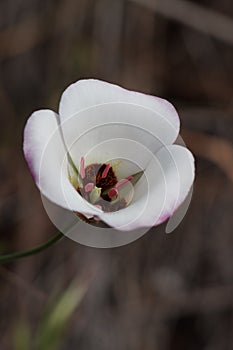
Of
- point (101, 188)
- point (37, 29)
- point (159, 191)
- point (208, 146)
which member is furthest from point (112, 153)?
point (37, 29)

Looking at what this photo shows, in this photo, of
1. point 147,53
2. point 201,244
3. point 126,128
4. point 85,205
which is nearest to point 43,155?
point 85,205

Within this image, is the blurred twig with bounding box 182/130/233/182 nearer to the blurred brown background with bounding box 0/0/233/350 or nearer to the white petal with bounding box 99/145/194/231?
the blurred brown background with bounding box 0/0/233/350

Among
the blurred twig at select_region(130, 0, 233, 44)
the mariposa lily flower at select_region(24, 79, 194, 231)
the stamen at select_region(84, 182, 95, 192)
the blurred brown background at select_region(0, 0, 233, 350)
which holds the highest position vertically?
the mariposa lily flower at select_region(24, 79, 194, 231)

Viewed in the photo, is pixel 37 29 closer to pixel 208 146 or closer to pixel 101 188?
pixel 208 146

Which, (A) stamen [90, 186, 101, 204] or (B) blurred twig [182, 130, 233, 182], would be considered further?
(B) blurred twig [182, 130, 233, 182]

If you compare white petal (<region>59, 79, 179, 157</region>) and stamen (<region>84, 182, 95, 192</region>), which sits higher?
white petal (<region>59, 79, 179, 157</region>)

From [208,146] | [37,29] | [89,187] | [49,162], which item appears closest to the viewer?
[49,162]

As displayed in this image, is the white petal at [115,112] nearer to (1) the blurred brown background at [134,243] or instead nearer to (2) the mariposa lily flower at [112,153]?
(2) the mariposa lily flower at [112,153]

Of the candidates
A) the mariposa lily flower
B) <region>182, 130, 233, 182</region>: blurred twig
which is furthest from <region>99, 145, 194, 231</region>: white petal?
<region>182, 130, 233, 182</region>: blurred twig
